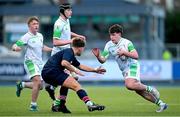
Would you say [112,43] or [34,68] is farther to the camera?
[34,68]

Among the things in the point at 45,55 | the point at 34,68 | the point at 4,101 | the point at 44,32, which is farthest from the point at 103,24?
the point at 34,68

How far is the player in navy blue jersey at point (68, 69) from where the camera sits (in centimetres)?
1605

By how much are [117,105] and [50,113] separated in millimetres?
3529

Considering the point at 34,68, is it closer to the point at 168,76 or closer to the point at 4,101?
the point at 4,101

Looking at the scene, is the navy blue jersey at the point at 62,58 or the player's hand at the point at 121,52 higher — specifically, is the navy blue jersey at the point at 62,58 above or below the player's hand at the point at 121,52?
below

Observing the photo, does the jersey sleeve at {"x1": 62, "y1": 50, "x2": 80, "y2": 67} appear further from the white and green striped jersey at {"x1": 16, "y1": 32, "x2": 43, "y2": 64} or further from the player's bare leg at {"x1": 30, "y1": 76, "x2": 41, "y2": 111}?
the white and green striped jersey at {"x1": 16, "y1": 32, "x2": 43, "y2": 64}

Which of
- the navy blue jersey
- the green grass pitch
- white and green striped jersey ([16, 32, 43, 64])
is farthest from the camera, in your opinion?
white and green striped jersey ([16, 32, 43, 64])

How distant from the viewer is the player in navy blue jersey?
52.6ft

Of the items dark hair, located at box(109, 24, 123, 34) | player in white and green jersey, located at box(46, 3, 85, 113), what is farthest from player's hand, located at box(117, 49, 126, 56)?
player in white and green jersey, located at box(46, 3, 85, 113)

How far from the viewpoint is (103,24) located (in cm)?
5416

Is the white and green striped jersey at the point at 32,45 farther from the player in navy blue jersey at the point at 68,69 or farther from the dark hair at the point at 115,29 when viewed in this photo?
the dark hair at the point at 115,29

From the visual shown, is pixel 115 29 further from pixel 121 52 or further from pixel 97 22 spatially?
pixel 97 22

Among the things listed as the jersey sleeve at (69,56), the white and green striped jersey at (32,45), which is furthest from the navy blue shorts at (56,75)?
the white and green striped jersey at (32,45)

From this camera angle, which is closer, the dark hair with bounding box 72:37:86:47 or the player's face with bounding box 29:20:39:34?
the dark hair with bounding box 72:37:86:47
